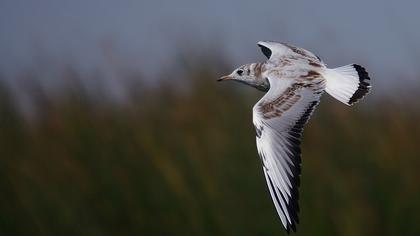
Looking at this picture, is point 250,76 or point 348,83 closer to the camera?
point 348,83

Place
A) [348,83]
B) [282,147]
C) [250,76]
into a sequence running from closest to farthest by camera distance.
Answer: [282,147] → [348,83] → [250,76]

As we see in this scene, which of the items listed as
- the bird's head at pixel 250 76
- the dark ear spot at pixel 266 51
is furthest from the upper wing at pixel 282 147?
the dark ear spot at pixel 266 51

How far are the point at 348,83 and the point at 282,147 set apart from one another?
684 mm

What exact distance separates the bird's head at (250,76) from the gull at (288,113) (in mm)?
116

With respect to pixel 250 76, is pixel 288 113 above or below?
below

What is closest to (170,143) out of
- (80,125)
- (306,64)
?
(80,125)

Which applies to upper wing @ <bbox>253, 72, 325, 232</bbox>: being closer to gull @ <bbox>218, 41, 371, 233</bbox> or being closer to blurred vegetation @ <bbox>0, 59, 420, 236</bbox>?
gull @ <bbox>218, 41, 371, 233</bbox>

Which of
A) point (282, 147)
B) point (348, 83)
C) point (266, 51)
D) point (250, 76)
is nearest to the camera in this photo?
point (282, 147)

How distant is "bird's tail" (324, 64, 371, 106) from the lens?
6.32 m

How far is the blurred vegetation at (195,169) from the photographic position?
6.82 metres

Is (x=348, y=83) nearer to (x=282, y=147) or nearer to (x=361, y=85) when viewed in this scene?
(x=361, y=85)

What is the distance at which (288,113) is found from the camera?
19.8 feet

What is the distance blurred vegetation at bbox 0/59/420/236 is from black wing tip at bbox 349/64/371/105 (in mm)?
527

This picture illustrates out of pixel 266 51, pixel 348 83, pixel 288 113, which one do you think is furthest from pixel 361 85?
pixel 266 51
